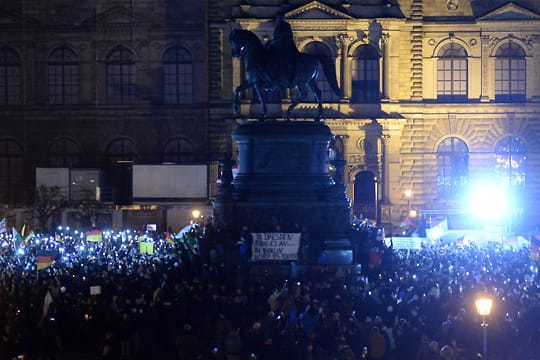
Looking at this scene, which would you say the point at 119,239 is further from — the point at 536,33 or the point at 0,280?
the point at 536,33

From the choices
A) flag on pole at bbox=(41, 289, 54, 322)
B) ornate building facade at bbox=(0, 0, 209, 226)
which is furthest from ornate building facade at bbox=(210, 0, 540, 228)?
flag on pole at bbox=(41, 289, 54, 322)

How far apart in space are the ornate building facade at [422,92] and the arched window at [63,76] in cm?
776

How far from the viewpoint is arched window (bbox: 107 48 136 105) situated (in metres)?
65.3

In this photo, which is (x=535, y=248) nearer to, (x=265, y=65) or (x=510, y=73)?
(x=265, y=65)

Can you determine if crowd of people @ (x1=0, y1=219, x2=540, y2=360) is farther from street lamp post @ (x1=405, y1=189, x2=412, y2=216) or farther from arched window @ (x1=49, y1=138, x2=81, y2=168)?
arched window @ (x1=49, y1=138, x2=81, y2=168)

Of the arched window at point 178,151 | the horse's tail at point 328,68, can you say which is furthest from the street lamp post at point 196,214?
the horse's tail at point 328,68

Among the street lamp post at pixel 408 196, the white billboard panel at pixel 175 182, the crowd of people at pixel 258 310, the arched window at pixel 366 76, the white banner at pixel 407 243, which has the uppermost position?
the arched window at pixel 366 76

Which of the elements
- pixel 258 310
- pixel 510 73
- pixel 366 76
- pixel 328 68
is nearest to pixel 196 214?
pixel 366 76

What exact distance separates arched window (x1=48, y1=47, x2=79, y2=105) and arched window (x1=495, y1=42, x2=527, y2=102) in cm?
2250

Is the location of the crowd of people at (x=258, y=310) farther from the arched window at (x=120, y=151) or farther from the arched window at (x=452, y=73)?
the arched window at (x=120, y=151)

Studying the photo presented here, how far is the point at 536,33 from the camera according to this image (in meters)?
63.0

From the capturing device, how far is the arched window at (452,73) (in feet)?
209

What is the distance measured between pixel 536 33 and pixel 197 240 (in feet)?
106

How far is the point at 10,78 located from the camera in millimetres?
65875
